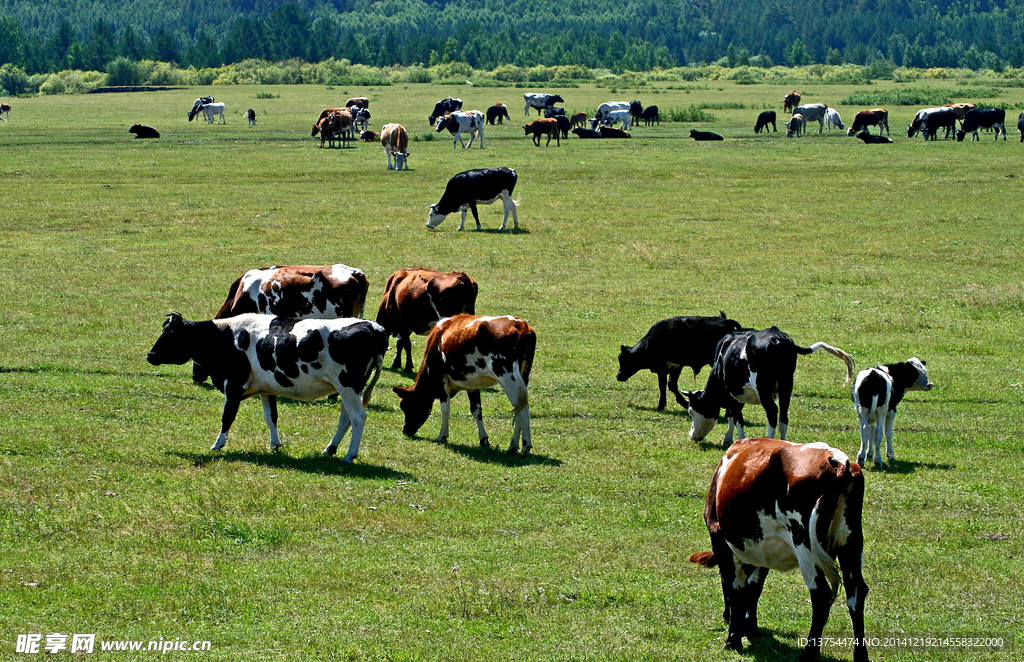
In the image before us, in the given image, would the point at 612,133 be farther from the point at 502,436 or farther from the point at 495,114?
the point at 502,436

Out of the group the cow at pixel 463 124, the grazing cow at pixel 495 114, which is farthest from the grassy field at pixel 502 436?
the grazing cow at pixel 495 114

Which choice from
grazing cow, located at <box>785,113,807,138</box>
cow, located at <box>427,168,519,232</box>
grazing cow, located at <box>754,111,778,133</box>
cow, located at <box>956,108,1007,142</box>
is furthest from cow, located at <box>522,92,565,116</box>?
cow, located at <box>427,168,519,232</box>

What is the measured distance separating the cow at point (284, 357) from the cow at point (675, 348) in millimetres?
5627

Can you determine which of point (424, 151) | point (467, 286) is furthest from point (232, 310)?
point (424, 151)

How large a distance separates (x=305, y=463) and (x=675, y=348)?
6.97 meters

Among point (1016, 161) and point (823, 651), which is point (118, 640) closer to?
point (823, 651)

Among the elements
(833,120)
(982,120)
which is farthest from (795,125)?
(982,120)

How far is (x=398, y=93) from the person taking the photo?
110 metres

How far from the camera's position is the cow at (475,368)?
50.1 feet

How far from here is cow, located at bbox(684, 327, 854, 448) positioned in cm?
1545

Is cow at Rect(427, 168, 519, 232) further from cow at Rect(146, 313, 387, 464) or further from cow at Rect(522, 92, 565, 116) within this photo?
cow at Rect(522, 92, 565, 116)

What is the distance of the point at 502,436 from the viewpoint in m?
16.7

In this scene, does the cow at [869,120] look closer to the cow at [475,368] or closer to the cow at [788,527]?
the cow at [475,368]

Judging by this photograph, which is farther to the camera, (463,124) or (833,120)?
(833,120)
